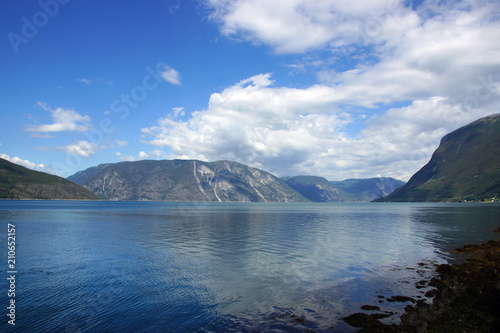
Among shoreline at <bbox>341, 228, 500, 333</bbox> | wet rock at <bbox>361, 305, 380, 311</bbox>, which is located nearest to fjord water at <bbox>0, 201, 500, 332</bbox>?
wet rock at <bbox>361, 305, 380, 311</bbox>

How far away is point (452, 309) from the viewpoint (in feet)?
72.4

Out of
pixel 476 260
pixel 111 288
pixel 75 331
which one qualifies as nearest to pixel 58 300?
pixel 111 288

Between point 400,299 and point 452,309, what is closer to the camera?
point 452,309

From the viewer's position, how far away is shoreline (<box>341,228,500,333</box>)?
1908cm

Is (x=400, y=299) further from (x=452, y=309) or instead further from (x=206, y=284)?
(x=206, y=284)

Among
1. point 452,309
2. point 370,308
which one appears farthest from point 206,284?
point 452,309

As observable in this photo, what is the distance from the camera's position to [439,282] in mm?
30234

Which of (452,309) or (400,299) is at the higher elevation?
(452,309)

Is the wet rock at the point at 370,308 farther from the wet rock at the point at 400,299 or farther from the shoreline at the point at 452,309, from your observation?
the wet rock at the point at 400,299

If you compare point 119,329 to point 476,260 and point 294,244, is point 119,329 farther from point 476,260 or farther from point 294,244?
point 476,260

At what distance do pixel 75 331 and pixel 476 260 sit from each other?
165 ft

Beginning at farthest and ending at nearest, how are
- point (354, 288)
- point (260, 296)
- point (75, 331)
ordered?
point (354, 288) < point (260, 296) < point (75, 331)

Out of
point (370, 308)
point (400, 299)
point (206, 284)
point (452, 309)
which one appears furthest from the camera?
point (206, 284)

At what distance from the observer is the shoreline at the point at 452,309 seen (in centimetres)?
1908
